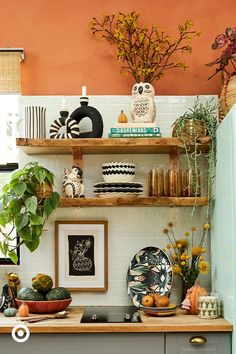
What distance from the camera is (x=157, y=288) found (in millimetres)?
3875

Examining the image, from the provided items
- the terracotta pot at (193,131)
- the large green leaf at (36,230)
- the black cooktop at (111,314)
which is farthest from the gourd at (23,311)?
the terracotta pot at (193,131)

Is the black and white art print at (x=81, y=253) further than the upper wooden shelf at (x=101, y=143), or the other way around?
the black and white art print at (x=81, y=253)

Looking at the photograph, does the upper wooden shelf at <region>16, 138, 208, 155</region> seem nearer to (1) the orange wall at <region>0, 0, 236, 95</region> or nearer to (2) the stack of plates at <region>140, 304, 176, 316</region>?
(1) the orange wall at <region>0, 0, 236, 95</region>

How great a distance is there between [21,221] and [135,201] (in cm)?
64

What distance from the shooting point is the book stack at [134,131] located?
3771 mm

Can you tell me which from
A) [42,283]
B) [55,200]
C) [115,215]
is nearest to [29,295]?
[42,283]

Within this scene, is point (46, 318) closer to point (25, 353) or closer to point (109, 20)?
point (25, 353)

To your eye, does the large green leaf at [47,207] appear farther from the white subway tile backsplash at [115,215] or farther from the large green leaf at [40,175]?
the white subway tile backsplash at [115,215]

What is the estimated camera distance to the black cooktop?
3480 mm

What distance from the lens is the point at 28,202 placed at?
3676 millimetres

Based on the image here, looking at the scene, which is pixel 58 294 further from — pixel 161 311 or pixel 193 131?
pixel 193 131

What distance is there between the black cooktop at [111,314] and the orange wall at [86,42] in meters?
1.30

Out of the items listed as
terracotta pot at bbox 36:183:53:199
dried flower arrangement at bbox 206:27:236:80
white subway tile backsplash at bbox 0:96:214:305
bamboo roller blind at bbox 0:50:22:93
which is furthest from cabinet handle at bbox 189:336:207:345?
bamboo roller blind at bbox 0:50:22:93

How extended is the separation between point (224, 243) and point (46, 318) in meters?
1.01
